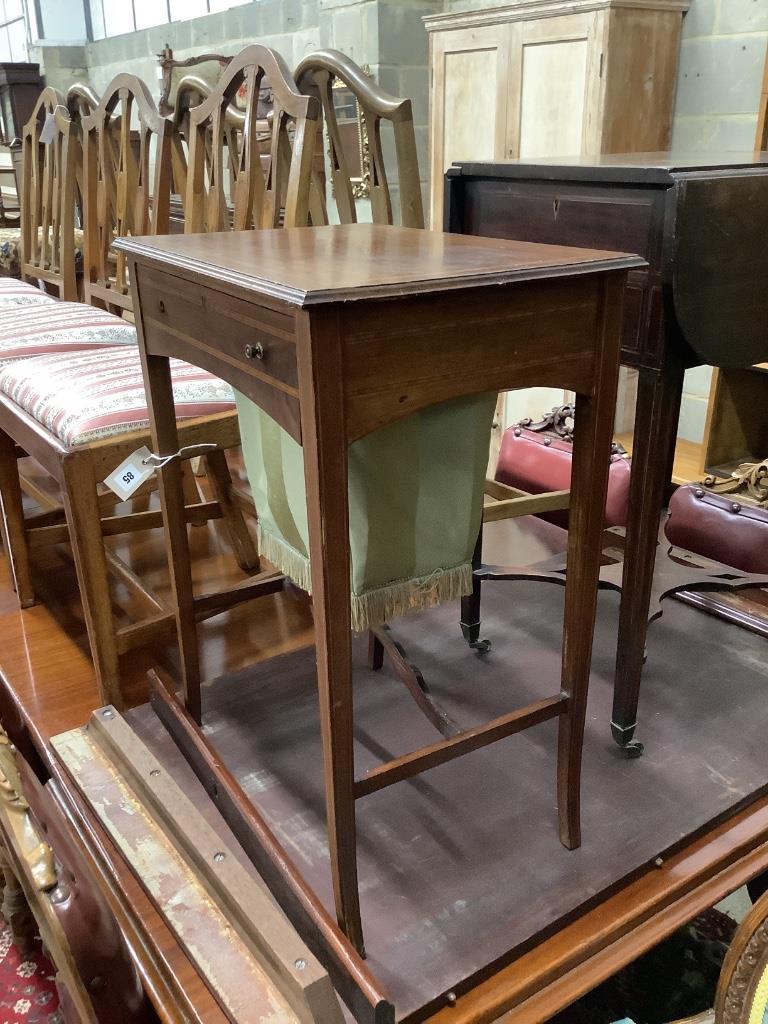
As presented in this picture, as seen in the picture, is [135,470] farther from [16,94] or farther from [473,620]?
[16,94]

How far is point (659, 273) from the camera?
1.08 meters

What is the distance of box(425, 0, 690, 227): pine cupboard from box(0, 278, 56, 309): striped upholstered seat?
168 cm

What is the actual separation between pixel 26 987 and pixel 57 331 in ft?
4.24

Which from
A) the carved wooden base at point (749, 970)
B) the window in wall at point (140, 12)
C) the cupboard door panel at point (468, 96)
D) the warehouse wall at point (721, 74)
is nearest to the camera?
the carved wooden base at point (749, 970)

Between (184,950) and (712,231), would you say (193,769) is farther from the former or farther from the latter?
(712,231)

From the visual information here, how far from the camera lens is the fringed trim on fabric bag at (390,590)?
104 centimetres

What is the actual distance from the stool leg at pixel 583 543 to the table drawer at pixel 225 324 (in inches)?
13.7

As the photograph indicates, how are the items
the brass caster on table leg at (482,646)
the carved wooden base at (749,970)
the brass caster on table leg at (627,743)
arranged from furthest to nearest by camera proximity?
the brass caster on table leg at (482,646), the brass caster on table leg at (627,743), the carved wooden base at (749,970)

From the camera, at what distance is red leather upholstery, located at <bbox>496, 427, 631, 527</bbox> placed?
6.68 ft

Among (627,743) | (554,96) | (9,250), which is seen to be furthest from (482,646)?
(9,250)

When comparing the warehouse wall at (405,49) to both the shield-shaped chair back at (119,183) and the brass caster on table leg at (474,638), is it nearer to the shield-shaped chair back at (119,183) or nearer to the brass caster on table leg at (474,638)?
the shield-shaped chair back at (119,183)

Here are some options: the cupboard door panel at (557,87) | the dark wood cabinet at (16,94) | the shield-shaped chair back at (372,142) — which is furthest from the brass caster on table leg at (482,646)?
the dark wood cabinet at (16,94)

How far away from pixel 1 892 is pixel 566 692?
93 centimetres

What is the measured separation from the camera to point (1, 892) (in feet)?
4.39
